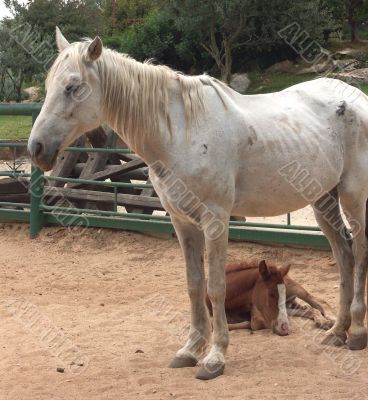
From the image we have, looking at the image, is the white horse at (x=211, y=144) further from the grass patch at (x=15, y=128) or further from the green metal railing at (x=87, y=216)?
the grass patch at (x=15, y=128)

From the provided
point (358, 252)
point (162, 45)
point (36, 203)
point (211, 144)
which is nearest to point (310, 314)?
point (358, 252)

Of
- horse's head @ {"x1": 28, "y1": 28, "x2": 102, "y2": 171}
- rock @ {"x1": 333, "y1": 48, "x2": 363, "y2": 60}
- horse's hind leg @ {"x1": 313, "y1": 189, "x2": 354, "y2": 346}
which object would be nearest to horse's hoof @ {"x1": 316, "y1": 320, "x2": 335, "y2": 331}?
horse's hind leg @ {"x1": 313, "y1": 189, "x2": 354, "y2": 346}

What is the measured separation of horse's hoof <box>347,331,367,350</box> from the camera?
166 inches

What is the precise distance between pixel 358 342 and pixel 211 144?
64.9 inches

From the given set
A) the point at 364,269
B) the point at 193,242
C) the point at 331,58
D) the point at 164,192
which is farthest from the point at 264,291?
the point at 331,58

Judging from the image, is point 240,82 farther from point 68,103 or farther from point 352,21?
point 68,103

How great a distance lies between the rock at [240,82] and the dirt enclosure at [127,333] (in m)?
17.5

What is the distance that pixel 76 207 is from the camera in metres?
7.91

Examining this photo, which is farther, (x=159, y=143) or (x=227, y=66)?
(x=227, y=66)

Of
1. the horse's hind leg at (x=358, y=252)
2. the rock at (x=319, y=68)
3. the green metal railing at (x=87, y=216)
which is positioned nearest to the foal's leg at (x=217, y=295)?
the horse's hind leg at (x=358, y=252)

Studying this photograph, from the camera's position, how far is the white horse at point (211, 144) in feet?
11.3

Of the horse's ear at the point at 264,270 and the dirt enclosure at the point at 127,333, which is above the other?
the horse's ear at the point at 264,270

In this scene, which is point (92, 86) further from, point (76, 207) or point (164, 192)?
point (76, 207)

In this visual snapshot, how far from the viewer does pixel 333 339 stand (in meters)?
4.38
